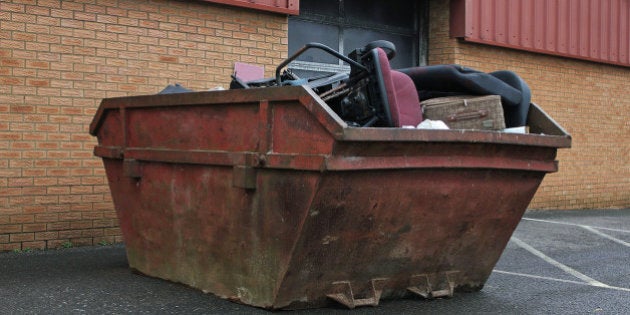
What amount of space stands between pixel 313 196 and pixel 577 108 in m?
10.4

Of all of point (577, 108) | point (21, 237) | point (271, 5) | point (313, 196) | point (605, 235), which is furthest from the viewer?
point (577, 108)

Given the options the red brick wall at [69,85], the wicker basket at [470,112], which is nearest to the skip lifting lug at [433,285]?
the wicker basket at [470,112]

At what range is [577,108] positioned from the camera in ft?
44.3

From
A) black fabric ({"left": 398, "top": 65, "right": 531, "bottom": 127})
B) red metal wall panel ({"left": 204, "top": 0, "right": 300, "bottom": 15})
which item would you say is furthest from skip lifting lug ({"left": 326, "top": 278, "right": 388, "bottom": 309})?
red metal wall panel ({"left": 204, "top": 0, "right": 300, "bottom": 15})

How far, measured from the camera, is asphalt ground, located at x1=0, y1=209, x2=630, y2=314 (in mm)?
4949

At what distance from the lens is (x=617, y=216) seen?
12.9 m

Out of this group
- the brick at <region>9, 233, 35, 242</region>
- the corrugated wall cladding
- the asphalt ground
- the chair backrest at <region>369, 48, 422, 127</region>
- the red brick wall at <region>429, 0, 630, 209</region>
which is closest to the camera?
the chair backrest at <region>369, 48, 422, 127</region>

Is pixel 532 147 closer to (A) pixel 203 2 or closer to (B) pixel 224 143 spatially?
(B) pixel 224 143

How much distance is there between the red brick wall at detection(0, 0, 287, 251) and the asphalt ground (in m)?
0.35

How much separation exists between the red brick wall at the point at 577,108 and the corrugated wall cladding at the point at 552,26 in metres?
0.18

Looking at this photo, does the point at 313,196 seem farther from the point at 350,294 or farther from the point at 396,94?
the point at 396,94

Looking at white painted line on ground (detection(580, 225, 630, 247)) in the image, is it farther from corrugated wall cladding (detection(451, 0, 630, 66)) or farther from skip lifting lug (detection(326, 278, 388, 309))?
skip lifting lug (detection(326, 278, 388, 309))

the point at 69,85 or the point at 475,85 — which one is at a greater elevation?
the point at 69,85

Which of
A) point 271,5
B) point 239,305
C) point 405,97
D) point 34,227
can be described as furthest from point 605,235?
point 34,227
